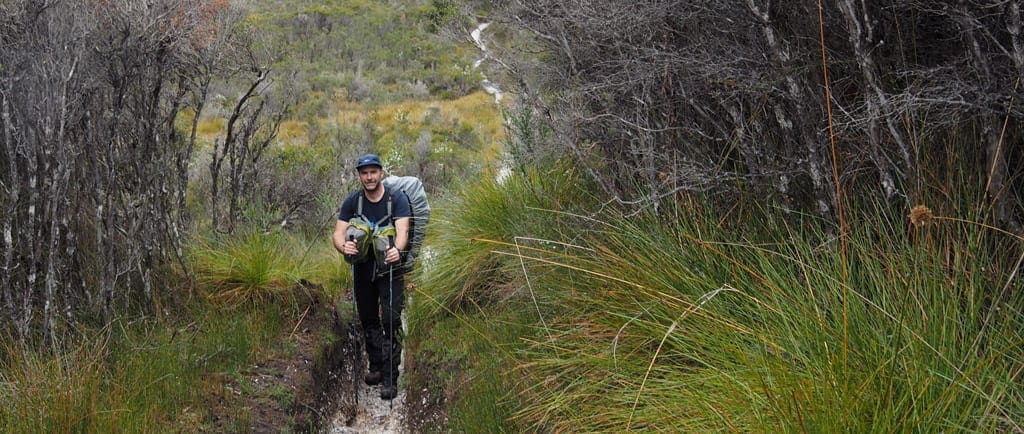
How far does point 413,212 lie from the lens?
6238mm

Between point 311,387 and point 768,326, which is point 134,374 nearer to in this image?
point 311,387

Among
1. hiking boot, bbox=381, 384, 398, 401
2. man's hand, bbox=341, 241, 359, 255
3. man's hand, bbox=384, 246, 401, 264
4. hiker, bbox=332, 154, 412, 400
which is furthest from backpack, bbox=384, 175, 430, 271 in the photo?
hiking boot, bbox=381, 384, 398, 401

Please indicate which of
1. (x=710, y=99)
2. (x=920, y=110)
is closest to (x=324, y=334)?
(x=710, y=99)

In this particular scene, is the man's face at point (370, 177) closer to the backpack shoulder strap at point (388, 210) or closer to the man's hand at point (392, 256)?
the backpack shoulder strap at point (388, 210)

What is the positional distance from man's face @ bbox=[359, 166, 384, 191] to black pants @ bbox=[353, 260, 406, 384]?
0.61 metres

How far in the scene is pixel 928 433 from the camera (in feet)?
7.08

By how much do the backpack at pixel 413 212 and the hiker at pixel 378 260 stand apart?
0.25ft

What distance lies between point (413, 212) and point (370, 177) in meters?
0.53

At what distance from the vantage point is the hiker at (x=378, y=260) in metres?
5.80

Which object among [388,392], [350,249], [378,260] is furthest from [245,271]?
[388,392]

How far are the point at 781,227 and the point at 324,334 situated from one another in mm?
4168

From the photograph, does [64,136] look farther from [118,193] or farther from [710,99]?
[710,99]

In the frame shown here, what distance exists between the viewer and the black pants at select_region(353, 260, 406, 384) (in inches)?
241

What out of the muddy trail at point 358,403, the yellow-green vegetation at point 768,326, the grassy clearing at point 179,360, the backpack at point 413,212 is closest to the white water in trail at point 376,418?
the muddy trail at point 358,403
